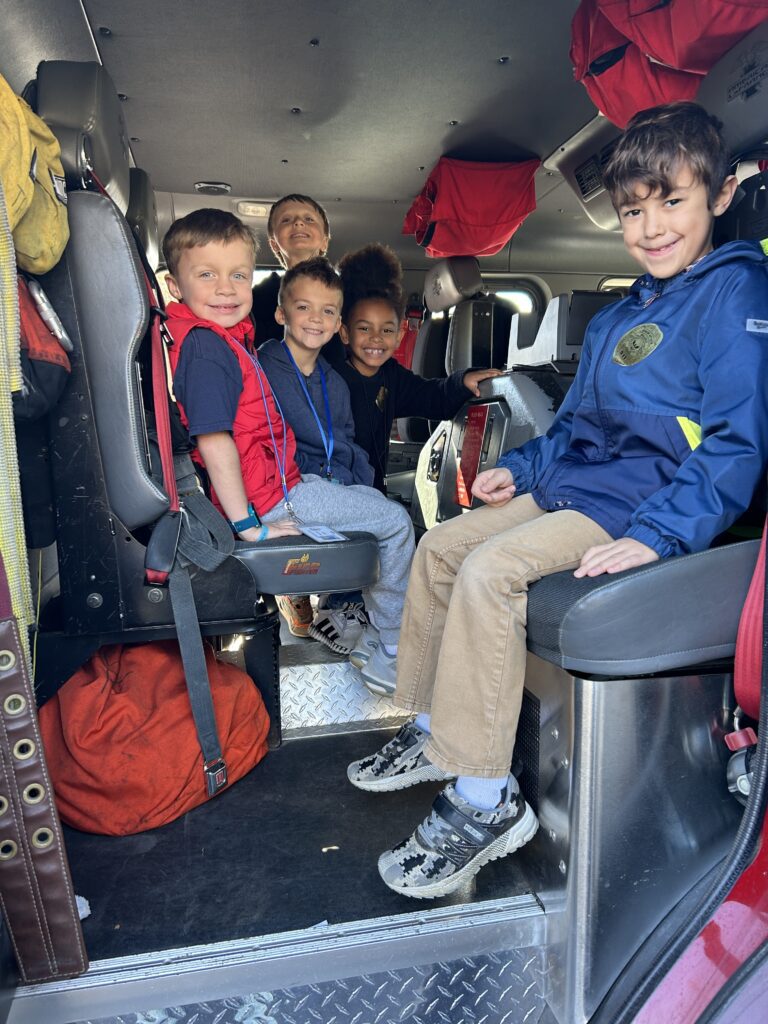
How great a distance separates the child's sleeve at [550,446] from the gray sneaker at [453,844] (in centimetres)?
65

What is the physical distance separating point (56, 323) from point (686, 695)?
123cm

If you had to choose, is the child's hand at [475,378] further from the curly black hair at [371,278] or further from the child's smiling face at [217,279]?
the child's smiling face at [217,279]

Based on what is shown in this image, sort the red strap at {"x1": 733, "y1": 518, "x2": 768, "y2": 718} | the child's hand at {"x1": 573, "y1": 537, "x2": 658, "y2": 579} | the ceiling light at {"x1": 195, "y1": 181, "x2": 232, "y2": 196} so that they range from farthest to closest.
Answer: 1. the ceiling light at {"x1": 195, "y1": 181, "x2": 232, "y2": 196}
2. the child's hand at {"x1": 573, "y1": 537, "x2": 658, "y2": 579}
3. the red strap at {"x1": 733, "y1": 518, "x2": 768, "y2": 718}

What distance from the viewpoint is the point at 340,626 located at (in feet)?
6.90

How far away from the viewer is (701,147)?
1.28 metres

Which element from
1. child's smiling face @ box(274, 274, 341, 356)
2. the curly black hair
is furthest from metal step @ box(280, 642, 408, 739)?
the curly black hair

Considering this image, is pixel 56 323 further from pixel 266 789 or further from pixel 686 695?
pixel 686 695

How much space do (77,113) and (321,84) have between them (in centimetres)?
127

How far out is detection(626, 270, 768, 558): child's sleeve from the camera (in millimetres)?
1088

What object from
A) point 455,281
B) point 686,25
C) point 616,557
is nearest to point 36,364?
point 616,557

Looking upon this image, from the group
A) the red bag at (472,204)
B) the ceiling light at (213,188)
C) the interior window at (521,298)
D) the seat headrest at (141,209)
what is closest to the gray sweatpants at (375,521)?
the seat headrest at (141,209)

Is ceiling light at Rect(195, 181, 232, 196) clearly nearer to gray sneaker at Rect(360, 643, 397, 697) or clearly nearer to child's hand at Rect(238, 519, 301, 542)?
child's hand at Rect(238, 519, 301, 542)

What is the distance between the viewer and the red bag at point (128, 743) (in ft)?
4.55

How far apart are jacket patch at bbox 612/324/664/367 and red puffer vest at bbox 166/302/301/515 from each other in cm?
80
